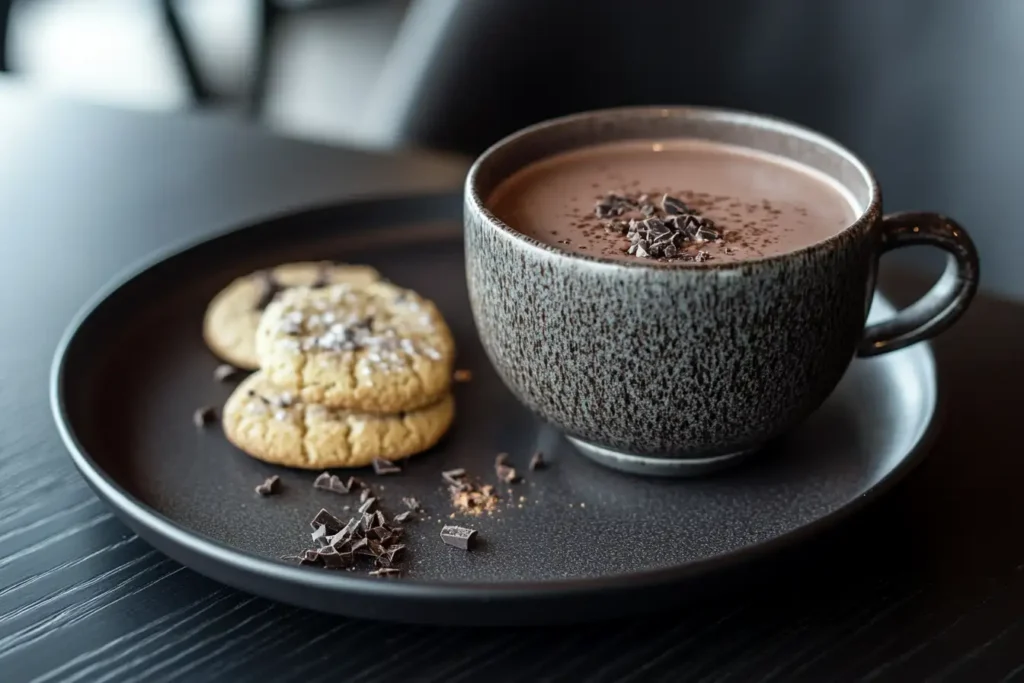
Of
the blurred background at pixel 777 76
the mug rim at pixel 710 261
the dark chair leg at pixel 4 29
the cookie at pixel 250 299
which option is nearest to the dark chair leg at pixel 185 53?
the dark chair leg at pixel 4 29

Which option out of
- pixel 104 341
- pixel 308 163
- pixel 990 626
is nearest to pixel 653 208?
pixel 990 626

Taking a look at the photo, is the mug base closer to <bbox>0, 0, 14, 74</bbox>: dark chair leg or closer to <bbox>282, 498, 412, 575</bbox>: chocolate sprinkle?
<bbox>282, 498, 412, 575</bbox>: chocolate sprinkle

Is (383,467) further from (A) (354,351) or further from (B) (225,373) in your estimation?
(B) (225,373)

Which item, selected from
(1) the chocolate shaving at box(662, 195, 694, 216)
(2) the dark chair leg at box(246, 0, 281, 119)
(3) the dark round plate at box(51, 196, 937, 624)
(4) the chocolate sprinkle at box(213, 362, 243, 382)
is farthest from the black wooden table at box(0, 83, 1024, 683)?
(2) the dark chair leg at box(246, 0, 281, 119)

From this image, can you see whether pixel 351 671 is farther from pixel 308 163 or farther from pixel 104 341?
pixel 308 163

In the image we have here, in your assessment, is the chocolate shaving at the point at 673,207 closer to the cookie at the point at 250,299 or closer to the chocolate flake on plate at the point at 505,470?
the chocolate flake on plate at the point at 505,470

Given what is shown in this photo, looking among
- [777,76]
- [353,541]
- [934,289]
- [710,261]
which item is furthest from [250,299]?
[777,76]
